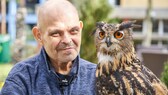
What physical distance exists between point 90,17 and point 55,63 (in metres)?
5.77

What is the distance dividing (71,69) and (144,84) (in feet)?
1.35

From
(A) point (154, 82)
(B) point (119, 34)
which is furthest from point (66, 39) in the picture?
(A) point (154, 82)

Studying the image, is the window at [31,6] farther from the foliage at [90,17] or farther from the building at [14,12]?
the foliage at [90,17]

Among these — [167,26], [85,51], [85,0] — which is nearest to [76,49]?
[85,51]

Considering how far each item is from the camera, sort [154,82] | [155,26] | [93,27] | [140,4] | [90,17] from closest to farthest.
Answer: [154,82] < [93,27] < [90,17] < [155,26] < [140,4]

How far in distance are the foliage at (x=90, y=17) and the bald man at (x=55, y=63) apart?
5.19m

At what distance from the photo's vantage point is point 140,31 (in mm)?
27719

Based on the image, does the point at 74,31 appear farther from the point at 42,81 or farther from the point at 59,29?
the point at 42,81

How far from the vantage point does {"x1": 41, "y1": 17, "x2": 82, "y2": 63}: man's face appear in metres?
2.46

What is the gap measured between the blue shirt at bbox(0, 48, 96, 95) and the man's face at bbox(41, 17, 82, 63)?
12 cm

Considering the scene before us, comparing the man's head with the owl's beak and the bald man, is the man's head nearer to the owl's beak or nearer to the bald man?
the bald man

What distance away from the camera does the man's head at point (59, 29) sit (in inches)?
96.7

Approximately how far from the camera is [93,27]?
25.8ft

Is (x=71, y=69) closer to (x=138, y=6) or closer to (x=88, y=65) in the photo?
(x=88, y=65)
